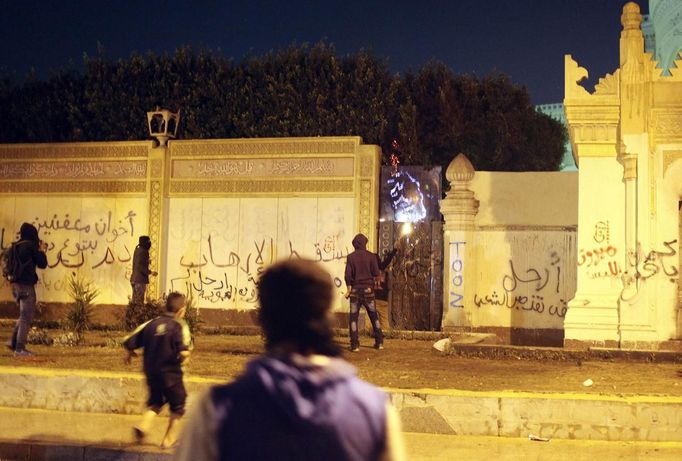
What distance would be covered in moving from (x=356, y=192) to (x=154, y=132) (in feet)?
15.5

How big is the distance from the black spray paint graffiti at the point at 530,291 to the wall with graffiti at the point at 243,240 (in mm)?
2953

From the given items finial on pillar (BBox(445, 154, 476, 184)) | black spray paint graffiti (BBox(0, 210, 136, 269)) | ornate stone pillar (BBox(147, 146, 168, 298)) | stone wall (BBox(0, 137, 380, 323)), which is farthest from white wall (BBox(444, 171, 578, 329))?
black spray paint graffiti (BBox(0, 210, 136, 269))

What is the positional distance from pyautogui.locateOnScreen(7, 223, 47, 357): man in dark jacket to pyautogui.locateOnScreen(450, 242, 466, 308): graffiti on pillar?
23.4 feet

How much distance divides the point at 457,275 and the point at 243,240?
4.33m

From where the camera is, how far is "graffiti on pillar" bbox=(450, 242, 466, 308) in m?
14.6

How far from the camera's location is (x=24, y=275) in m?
10.2

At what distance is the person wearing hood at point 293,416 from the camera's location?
6.76 feet

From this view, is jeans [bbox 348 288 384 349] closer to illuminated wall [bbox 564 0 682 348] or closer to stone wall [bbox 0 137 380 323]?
illuminated wall [bbox 564 0 682 348]

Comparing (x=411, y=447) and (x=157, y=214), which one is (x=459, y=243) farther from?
(x=411, y=447)

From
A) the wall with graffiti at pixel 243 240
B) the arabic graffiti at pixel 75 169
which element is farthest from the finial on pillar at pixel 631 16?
the arabic graffiti at pixel 75 169

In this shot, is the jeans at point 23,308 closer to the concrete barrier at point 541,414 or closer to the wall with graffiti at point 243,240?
the concrete barrier at point 541,414

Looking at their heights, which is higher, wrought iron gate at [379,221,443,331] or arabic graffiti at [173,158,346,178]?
arabic graffiti at [173,158,346,178]

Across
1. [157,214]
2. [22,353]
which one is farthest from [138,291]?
[22,353]

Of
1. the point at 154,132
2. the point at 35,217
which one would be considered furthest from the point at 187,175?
the point at 35,217
